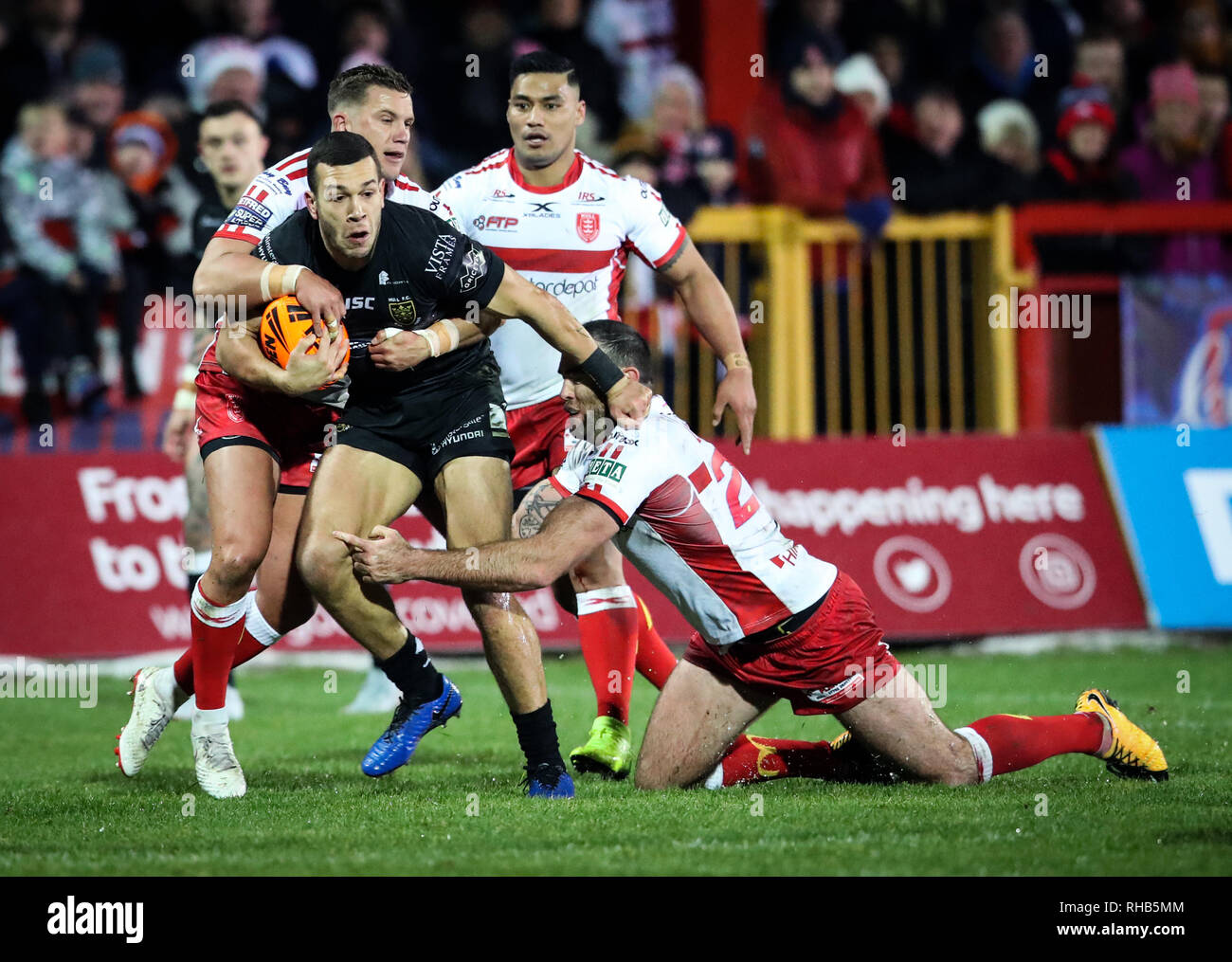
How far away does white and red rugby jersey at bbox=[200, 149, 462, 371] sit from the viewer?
6402 millimetres

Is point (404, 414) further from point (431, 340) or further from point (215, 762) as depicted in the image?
point (215, 762)

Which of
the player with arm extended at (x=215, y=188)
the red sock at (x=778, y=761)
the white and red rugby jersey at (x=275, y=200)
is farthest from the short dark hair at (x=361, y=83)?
the red sock at (x=778, y=761)

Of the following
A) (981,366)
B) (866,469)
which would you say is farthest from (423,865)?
(981,366)

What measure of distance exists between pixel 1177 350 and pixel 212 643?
8.74 metres

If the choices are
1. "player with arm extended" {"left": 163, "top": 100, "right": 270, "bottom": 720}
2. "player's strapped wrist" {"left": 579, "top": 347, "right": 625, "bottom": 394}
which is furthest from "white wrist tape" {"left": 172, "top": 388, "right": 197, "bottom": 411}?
"player's strapped wrist" {"left": 579, "top": 347, "right": 625, "bottom": 394}

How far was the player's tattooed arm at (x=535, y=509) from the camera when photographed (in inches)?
277

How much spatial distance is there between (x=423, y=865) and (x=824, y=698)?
1905 millimetres

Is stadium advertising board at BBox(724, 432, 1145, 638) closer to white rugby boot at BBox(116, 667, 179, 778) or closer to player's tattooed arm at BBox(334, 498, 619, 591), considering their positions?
white rugby boot at BBox(116, 667, 179, 778)

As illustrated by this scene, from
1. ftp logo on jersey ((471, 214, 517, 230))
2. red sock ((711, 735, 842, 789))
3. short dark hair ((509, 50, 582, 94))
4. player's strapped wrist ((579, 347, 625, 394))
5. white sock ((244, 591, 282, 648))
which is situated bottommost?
red sock ((711, 735, 842, 789))

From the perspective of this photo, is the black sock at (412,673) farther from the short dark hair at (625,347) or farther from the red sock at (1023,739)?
the red sock at (1023,739)

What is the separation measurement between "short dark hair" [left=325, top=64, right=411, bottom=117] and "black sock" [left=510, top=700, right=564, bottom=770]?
2669 mm

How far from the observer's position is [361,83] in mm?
6863

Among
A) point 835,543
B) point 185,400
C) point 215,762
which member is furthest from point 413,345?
point 835,543

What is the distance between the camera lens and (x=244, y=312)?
626 centimetres
